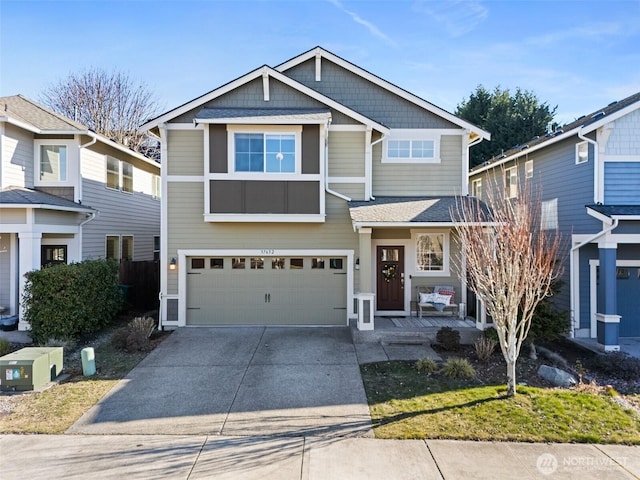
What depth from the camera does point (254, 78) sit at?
1125 centimetres

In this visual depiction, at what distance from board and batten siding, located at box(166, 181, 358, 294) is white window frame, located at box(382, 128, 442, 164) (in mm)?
2308

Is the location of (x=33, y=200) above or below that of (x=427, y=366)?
above

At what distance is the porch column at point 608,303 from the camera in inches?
377

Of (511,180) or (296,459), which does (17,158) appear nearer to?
(296,459)

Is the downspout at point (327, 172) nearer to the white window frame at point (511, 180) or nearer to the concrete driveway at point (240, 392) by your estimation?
the concrete driveway at point (240, 392)

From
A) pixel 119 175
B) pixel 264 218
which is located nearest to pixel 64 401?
pixel 264 218

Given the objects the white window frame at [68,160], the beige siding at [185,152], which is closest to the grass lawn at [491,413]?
the beige siding at [185,152]

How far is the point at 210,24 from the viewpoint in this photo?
10.9 m

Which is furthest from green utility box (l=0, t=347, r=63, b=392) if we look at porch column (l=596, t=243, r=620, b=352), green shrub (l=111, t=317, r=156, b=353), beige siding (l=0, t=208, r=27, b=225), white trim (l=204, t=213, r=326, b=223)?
porch column (l=596, t=243, r=620, b=352)

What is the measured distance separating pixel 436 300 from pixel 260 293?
5.04 meters

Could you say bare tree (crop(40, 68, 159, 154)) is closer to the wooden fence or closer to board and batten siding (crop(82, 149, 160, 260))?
board and batten siding (crop(82, 149, 160, 260))

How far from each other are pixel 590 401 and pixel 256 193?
853 centimetres

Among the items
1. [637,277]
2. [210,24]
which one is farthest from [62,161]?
[637,277]

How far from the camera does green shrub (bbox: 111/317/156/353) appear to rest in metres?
9.05
